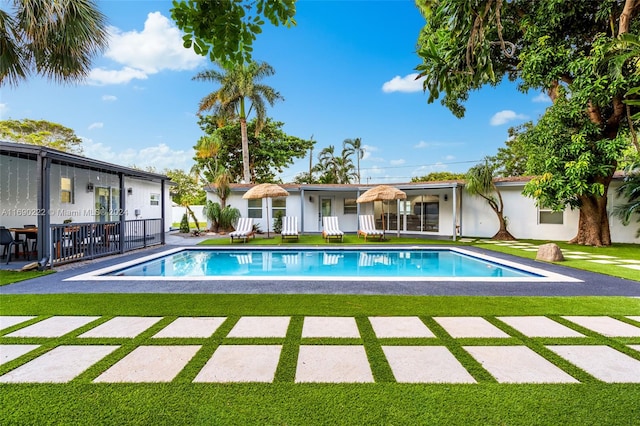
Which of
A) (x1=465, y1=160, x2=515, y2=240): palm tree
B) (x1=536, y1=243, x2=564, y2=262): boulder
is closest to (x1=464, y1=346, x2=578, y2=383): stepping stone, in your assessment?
(x1=536, y1=243, x2=564, y2=262): boulder

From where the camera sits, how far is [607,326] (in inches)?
140

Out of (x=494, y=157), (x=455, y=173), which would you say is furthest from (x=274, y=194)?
(x=455, y=173)

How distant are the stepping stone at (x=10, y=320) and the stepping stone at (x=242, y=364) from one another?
277cm

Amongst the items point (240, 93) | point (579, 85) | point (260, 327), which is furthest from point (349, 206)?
point (260, 327)

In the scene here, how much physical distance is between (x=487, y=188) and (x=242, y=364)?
14.2m

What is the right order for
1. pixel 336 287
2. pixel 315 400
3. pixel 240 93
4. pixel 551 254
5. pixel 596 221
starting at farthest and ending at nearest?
pixel 240 93 < pixel 596 221 < pixel 551 254 < pixel 336 287 < pixel 315 400

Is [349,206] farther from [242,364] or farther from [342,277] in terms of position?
[242,364]

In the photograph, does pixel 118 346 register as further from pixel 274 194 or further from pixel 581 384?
pixel 274 194

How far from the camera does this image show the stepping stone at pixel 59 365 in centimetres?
240

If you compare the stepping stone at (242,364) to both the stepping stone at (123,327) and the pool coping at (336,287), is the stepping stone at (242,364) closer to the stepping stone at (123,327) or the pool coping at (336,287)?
the stepping stone at (123,327)

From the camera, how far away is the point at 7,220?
888 cm

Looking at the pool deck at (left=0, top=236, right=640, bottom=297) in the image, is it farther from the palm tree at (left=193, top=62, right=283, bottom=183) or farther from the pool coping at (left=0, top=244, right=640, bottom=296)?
the palm tree at (left=193, top=62, right=283, bottom=183)

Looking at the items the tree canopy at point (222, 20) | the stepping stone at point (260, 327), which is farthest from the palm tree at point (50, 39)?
the stepping stone at point (260, 327)

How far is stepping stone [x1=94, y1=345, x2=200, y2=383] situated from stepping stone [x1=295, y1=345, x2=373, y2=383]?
106 cm
